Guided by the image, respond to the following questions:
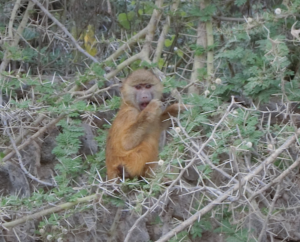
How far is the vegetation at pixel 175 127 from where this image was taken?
443 centimetres

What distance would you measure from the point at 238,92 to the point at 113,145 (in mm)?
1219

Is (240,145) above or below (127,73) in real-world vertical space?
above

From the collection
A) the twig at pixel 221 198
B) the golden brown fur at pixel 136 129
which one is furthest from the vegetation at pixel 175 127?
the golden brown fur at pixel 136 129

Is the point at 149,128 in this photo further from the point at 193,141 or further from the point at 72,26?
the point at 72,26

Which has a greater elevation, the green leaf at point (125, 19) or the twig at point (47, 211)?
the green leaf at point (125, 19)

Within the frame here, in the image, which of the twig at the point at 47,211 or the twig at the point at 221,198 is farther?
the twig at the point at 47,211

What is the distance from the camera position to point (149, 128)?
562 cm

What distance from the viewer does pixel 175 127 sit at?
5.19 meters

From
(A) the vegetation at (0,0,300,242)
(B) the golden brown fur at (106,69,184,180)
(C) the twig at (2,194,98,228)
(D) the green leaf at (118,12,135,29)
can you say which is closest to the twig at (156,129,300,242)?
(A) the vegetation at (0,0,300,242)

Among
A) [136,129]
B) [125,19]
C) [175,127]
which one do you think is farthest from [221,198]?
[125,19]

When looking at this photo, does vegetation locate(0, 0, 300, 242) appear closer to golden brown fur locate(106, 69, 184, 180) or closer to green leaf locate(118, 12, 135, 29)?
green leaf locate(118, 12, 135, 29)

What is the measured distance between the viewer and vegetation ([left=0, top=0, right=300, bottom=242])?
4426 mm

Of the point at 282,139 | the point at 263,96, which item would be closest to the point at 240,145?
the point at 282,139

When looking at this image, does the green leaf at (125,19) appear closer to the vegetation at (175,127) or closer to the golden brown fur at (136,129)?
the vegetation at (175,127)
